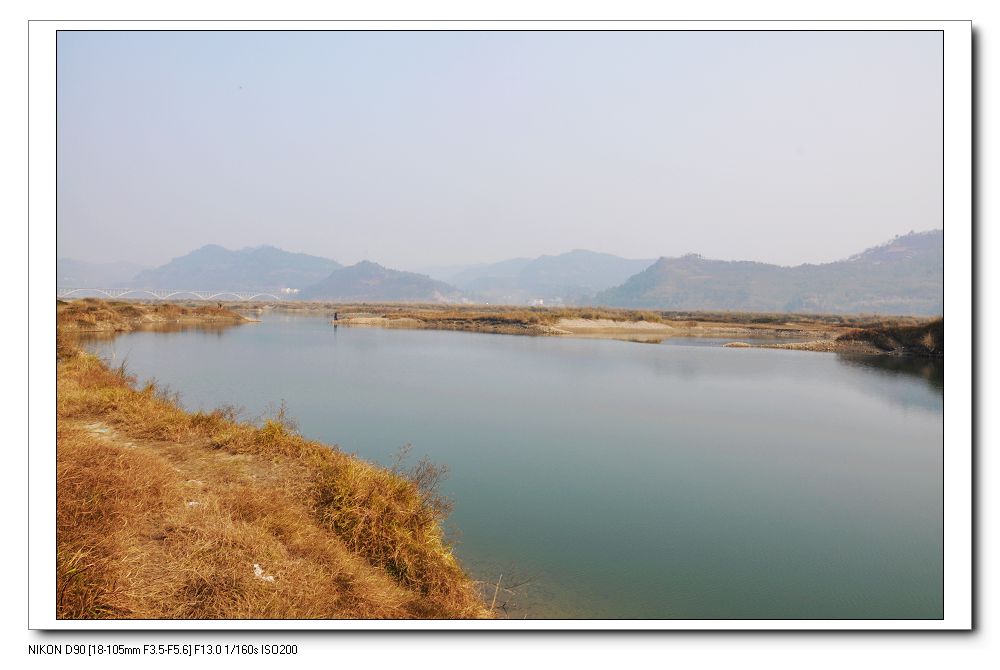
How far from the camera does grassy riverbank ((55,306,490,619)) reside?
3.57m

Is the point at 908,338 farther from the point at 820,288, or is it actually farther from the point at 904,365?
the point at 820,288

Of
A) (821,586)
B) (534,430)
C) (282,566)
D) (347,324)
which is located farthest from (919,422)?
(347,324)

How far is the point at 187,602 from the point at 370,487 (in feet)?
7.07

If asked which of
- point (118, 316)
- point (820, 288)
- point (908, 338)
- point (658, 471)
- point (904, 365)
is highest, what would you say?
point (820, 288)

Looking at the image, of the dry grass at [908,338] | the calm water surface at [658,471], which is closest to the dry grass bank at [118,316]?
the calm water surface at [658,471]

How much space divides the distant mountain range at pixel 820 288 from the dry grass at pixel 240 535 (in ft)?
273

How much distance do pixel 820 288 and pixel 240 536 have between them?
16220 centimetres

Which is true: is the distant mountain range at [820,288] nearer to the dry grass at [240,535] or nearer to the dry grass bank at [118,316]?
the dry grass bank at [118,316]

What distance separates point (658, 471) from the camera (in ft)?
30.5
